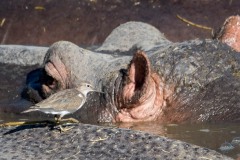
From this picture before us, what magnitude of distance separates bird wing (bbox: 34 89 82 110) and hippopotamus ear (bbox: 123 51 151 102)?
53.6 inches

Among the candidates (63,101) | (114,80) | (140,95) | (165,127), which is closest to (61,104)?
(63,101)

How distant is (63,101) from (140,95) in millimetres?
1786

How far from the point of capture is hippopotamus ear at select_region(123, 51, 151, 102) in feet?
25.4

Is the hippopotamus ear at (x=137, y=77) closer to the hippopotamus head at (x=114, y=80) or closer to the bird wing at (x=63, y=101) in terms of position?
the hippopotamus head at (x=114, y=80)

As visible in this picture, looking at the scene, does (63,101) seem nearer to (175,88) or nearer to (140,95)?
(140,95)

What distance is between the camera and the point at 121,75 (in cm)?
840

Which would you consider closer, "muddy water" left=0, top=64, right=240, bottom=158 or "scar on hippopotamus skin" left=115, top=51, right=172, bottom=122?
"muddy water" left=0, top=64, right=240, bottom=158

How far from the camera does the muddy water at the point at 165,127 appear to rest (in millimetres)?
7309

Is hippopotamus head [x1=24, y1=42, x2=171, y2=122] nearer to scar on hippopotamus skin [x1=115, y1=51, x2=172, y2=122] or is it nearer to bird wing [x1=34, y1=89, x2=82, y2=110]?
scar on hippopotamus skin [x1=115, y1=51, x2=172, y2=122]

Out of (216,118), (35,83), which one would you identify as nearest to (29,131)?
(216,118)

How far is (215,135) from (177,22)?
4.97 metres

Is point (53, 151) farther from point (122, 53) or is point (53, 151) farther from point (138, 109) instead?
point (122, 53)

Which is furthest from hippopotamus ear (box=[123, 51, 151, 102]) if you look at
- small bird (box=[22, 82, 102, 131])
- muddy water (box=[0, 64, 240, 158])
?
small bird (box=[22, 82, 102, 131])

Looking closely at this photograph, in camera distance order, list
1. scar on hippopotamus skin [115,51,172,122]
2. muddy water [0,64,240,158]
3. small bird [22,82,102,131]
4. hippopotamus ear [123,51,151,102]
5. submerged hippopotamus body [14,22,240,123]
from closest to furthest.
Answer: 1. small bird [22,82,102,131]
2. muddy water [0,64,240,158]
3. hippopotamus ear [123,51,151,102]
4. scar on hippopotamus skin [115,51,172,122]
5. submerged hippopotamus body [14,22,240,123]
